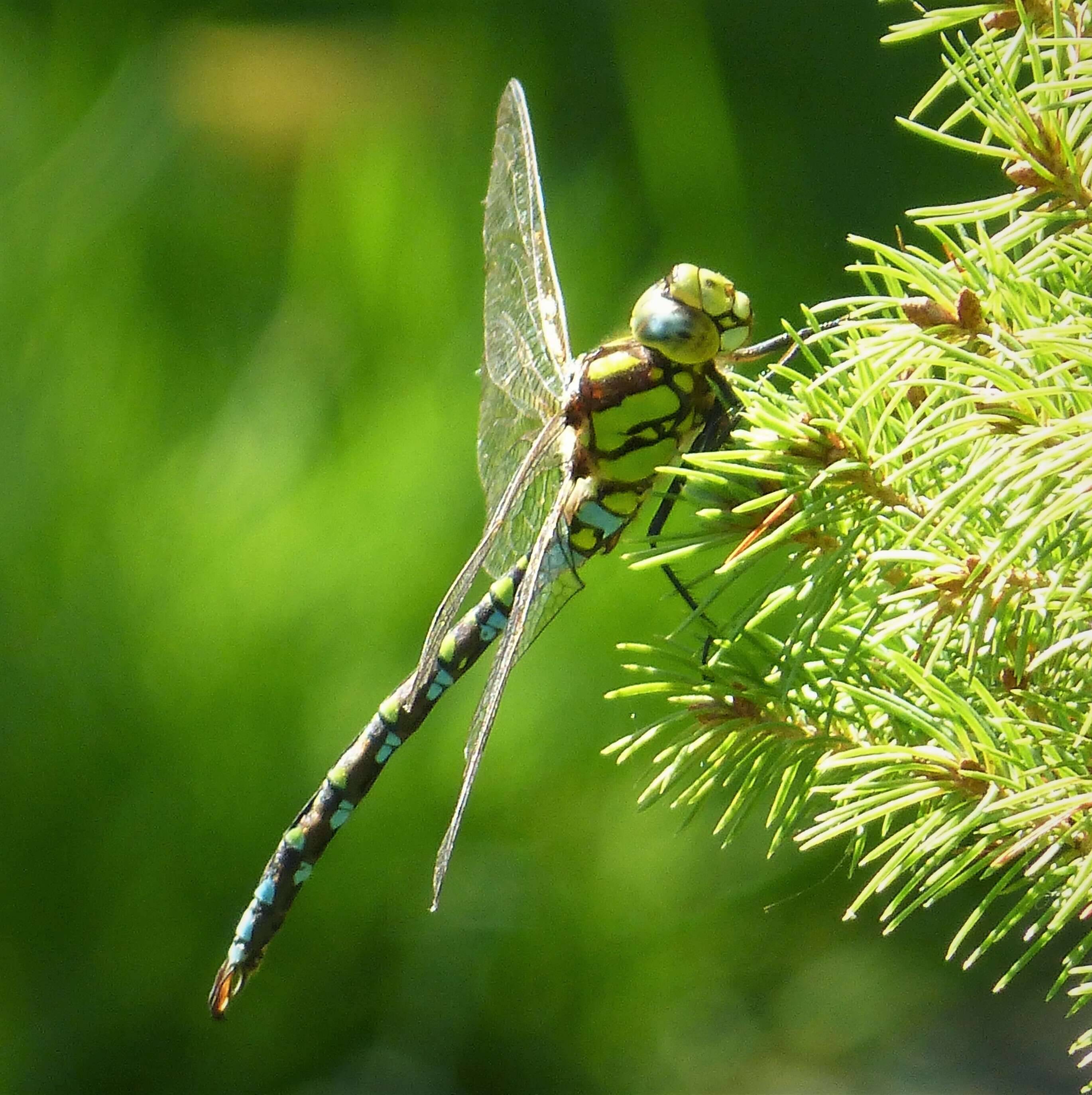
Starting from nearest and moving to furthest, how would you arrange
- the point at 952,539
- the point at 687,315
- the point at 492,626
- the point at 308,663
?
the point at 952,539 → the point at 687,315 → the point at 492,626 → the point at 308,663

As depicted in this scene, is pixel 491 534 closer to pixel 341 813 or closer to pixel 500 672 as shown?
pixel 500 672

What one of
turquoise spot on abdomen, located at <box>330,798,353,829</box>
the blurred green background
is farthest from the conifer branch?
the blurred green background

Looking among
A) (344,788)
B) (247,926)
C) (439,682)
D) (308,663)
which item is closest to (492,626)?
(439,682)

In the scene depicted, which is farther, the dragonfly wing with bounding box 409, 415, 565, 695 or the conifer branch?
the dragonfly wing with bounding box 409, 415, 565, 695

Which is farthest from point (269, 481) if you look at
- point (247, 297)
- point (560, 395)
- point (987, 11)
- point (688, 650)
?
point (987, 11)

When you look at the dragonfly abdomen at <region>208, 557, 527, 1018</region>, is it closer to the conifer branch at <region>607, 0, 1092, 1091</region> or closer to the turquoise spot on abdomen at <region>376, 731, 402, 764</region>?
the turquoise spot on abdomen at <region>376, 731, 402, 764</region>

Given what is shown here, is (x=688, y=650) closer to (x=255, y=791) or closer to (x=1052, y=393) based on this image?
(x=1052, y=393)
